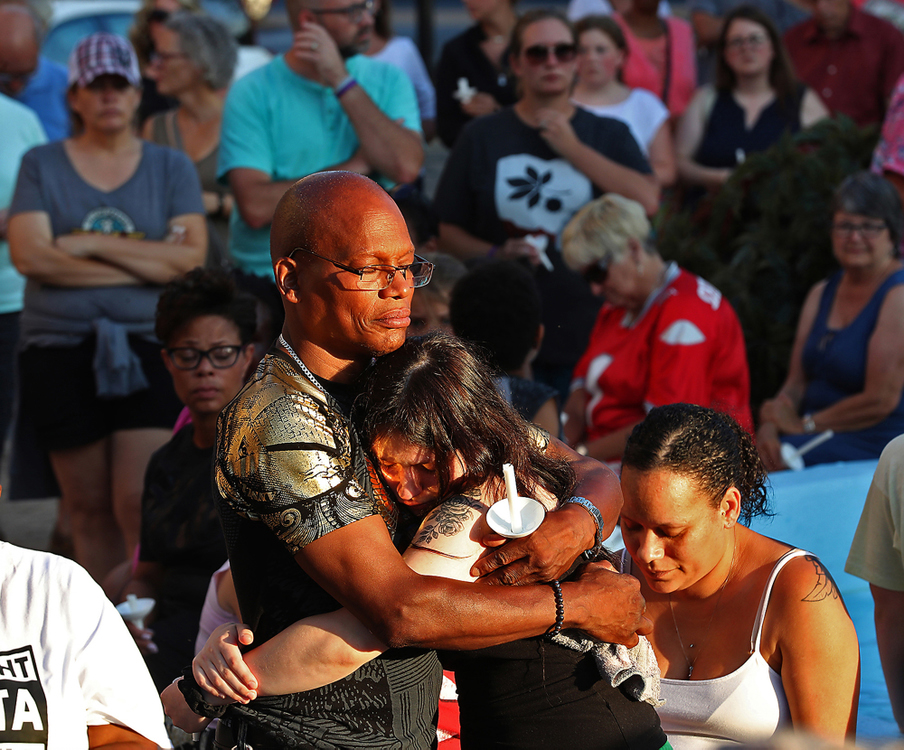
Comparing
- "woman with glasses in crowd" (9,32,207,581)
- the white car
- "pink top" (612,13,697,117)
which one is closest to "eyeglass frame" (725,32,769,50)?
"pink top" (612,13,697,117)

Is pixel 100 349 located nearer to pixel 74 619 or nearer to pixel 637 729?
pixel 74 619

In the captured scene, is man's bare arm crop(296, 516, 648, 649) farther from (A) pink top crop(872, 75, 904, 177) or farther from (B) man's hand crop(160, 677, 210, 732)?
(A) pink top crop(872, 75, 904, 177)

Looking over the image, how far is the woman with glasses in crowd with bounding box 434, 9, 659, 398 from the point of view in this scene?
4953 millimetres

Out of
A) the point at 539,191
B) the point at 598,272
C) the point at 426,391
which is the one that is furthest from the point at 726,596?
the point at 539,191

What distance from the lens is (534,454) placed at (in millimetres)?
2053

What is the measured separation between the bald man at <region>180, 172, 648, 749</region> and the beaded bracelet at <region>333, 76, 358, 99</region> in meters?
2.81

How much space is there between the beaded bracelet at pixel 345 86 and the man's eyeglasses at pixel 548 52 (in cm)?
89

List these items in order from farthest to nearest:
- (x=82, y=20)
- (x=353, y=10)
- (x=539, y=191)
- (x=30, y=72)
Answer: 1. (x=82, y=20)
2. (x=30, y=72)
3. (x=539, y=191)
4. (x=353, y=10)

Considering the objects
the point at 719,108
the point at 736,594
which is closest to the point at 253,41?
the point at 719,108

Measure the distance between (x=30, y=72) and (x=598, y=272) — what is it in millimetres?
3763

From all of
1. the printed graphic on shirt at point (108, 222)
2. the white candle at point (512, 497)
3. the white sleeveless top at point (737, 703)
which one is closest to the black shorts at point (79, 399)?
the printed graphic on shirt at point (108, 222)

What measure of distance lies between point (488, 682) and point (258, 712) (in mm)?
428

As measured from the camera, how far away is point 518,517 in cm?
183

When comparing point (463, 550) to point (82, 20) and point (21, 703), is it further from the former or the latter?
point (82, 20)
